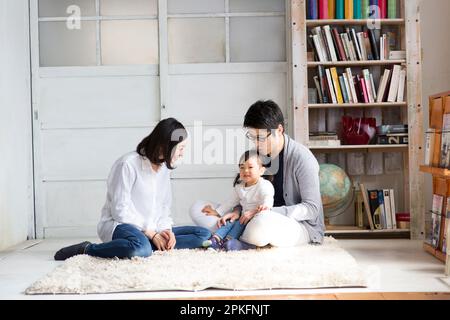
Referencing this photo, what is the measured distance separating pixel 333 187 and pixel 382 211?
0.40 m

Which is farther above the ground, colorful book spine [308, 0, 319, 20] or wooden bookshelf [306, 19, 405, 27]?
colorful book spine [308, 0, 319, 20]

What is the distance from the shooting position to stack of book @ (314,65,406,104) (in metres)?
5.19

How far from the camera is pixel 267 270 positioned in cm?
351

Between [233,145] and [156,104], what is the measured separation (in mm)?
646

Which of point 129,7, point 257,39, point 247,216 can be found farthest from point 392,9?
point 247,216

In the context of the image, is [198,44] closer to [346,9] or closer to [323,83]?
[323,83]

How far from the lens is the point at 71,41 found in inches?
219

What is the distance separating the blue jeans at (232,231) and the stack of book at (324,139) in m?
1.10

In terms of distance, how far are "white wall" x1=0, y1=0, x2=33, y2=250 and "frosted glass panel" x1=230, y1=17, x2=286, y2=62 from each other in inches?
60.3

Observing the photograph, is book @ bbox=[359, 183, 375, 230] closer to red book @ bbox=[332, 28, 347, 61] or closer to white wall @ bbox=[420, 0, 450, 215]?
white wall @ bbox=[420, 0, 450, 215]

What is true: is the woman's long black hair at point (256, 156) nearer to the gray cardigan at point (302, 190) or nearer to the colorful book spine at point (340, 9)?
the gray cardigan at point (302, 190)

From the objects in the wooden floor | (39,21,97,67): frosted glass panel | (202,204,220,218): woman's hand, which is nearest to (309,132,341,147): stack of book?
(202,204,220,218): woman's hand

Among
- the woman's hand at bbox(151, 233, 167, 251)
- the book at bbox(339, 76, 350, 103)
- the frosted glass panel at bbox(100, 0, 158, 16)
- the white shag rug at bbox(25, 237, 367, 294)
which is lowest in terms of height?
the white shag rug at bbox(25, 237, 367, 294)

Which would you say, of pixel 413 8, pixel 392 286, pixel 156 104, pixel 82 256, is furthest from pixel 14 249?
pixel 413 8
